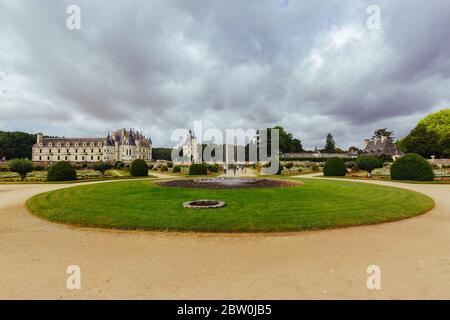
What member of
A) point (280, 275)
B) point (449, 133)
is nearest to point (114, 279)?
point (280, 275)

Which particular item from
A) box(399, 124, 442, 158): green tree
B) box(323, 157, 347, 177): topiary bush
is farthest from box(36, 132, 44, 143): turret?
box(399, 124, 442, 158): green tree

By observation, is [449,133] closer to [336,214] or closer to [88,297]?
[336,214]

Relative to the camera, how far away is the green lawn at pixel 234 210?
302 inches

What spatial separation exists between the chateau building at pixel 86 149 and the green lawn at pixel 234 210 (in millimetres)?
84622

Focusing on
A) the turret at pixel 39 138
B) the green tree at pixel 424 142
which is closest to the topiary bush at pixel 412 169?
the green tree at pixel 424 142

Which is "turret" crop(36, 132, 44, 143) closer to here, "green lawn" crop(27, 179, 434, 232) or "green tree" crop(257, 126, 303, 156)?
"green tree" crop(257, 126, 303, 156)

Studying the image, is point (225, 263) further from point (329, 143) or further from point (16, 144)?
point (16, 144)

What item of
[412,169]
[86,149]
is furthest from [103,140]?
[412,169]

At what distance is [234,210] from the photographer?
30.6ft

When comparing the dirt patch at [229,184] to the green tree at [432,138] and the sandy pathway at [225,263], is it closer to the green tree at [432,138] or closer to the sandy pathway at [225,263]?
the sandy pathway at [225,263]

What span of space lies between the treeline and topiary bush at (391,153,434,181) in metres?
107

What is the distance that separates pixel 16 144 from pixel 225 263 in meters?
114

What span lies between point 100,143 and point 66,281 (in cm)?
9870
